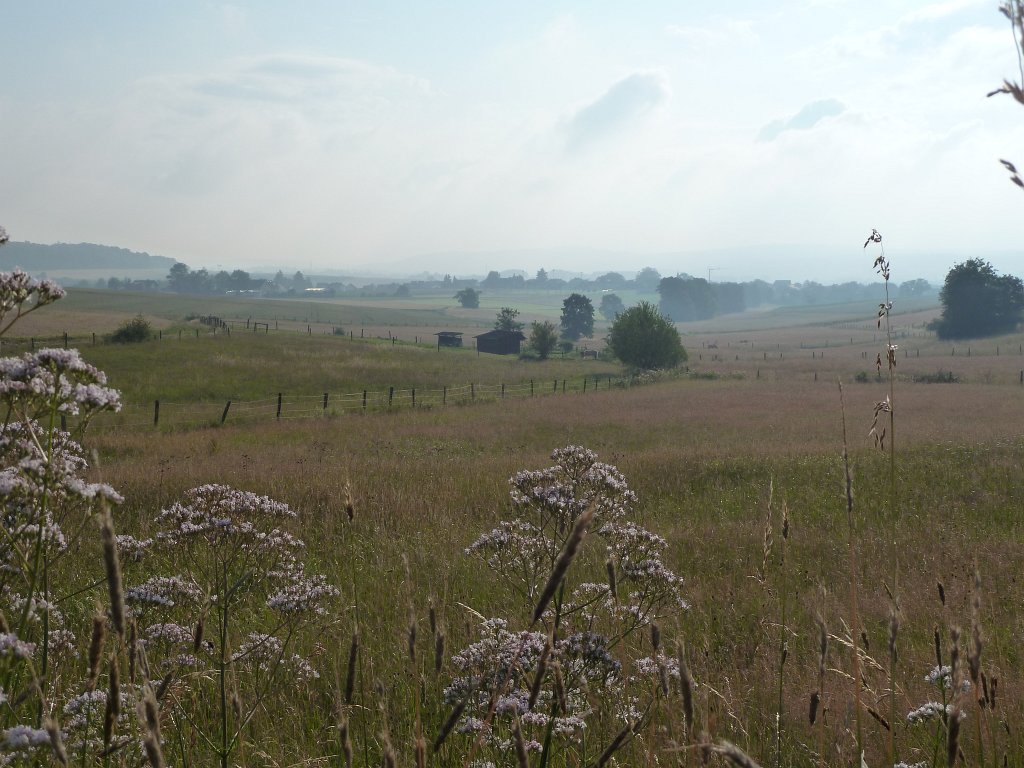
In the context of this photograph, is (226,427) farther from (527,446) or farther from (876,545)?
(876,545)

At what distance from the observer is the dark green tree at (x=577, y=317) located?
142875 millimetres

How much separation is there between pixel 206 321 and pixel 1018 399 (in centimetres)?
7857

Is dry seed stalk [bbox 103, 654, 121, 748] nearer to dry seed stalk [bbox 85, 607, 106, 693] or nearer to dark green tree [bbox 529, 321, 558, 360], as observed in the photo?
dry seed stalk [bbox 85, 607, 106, 693]

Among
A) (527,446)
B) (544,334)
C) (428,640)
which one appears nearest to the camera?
(428,640)

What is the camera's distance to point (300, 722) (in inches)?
201

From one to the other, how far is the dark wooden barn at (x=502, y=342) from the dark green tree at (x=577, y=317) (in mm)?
43010

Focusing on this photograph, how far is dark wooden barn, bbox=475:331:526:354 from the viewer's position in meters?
99.9

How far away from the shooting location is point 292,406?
39594 mm

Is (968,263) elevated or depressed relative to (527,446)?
elevated

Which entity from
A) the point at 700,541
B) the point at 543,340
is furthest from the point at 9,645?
the point at 543,340

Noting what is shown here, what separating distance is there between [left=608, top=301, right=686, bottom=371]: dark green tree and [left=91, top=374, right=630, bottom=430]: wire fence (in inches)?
796

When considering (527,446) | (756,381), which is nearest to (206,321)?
(756,381)

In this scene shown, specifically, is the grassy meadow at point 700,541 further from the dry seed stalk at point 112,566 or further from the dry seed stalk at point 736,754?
the dry seed stalk at point 112,566

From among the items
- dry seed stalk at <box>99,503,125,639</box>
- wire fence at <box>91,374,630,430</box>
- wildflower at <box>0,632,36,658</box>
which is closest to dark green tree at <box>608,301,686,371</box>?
wire fence at <box>91,374,630,430</box>
